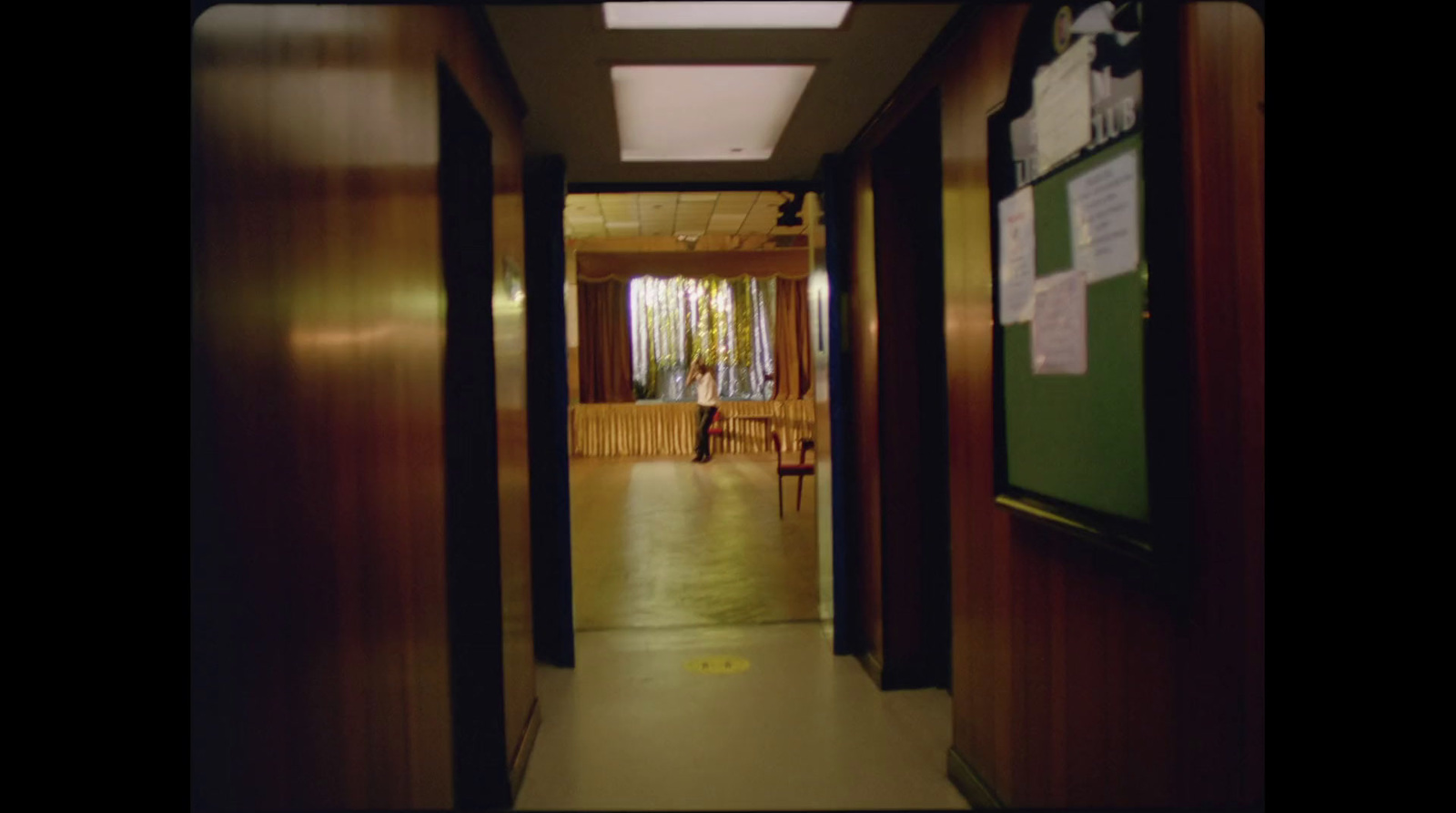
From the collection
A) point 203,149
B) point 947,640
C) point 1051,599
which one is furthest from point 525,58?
point 947,640

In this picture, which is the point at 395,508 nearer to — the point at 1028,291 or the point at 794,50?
the point at 1028,291

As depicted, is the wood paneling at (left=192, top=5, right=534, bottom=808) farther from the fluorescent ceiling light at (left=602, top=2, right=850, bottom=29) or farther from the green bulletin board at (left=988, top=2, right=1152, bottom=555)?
the green bulletin board at (left=988, top=2, right=1152, bottom=555)

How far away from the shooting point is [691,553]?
6543 millimetres

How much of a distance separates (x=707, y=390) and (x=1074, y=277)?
10.8 m

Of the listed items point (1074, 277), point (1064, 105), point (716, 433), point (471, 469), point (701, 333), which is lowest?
point (716, 433)

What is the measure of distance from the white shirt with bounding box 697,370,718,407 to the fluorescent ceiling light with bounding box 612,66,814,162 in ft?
27.2

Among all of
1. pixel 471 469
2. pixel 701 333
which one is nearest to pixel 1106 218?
pixel 471 469

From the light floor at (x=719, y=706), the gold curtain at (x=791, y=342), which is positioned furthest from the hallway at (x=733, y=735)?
the gold curtain at (x=791, y=342)

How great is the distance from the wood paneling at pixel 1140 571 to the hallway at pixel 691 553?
7.94 ft

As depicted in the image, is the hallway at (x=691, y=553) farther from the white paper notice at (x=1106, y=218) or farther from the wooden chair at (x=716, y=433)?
the white paper notice at (x=1106, y=218)

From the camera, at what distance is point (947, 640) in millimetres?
3803

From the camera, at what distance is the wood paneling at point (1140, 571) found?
4.78 ft

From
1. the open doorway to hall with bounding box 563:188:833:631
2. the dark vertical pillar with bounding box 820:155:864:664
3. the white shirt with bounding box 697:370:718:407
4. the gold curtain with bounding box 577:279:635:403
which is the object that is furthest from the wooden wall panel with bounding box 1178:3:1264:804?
the gold curtain with bounding box 577:279:635:403

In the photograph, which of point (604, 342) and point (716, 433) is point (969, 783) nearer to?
point (716, 433)
